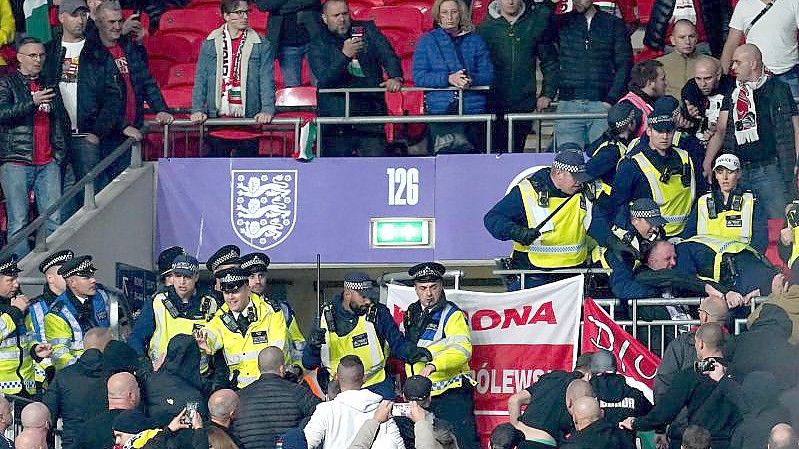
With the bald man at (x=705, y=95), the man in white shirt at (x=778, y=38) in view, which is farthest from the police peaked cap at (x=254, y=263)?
the man in white shirt at (x=778, y=38)

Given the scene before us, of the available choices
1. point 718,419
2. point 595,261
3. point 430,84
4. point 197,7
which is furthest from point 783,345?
point 197,7

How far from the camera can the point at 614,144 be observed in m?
19.0

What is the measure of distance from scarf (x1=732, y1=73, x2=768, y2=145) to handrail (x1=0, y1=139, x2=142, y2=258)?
4.86m

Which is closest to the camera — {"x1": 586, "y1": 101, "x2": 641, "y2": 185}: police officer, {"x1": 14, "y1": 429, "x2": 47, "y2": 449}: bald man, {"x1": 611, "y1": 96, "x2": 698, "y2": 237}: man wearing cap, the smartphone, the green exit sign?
{"x1": 14, "y1": 429, "x2": 47, "y2": 449}: bald man

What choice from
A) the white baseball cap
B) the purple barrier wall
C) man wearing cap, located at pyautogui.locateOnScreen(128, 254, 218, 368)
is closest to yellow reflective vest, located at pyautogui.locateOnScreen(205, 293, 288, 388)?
man wearing cap, located at pyautogui.locateOnScreen(128, 254, 218, 368)

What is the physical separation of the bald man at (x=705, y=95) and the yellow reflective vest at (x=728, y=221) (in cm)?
127

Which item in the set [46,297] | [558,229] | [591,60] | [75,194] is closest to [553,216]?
[558,229]

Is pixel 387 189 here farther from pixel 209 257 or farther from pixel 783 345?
pixel 783 345

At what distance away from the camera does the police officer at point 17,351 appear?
57.2ft

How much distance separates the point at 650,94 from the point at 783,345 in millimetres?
3723

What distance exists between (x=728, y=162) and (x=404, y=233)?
293 cm

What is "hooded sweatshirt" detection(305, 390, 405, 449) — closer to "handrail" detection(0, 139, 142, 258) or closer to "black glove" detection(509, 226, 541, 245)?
"black glove" detection(509, 226, 541, 245)

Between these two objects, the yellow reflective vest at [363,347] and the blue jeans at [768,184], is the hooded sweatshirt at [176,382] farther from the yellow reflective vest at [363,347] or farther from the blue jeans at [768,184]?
the blue jeans at [768,184]

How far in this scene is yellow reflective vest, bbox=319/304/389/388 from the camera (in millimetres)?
17500
